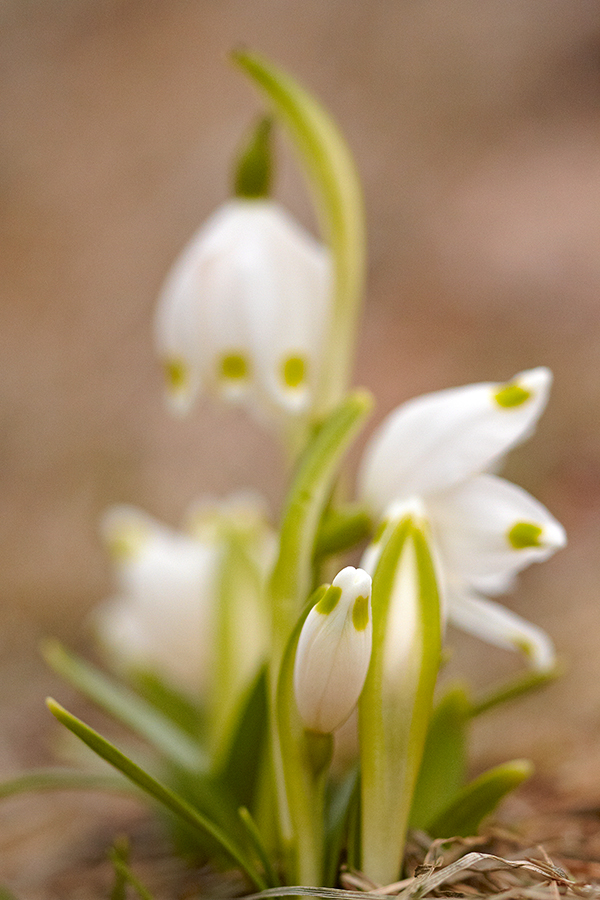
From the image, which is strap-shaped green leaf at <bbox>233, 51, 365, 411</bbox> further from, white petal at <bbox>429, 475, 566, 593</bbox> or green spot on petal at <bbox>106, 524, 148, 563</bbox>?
green spot on petal at <bbox>106, 524, 148, 563</bbox>

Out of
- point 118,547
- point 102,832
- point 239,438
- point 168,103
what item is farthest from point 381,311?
point 102,832

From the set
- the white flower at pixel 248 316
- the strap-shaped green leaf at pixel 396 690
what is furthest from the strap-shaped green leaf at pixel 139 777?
the white flower at pixel 248 316

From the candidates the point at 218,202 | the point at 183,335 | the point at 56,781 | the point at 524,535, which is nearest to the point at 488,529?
the point at 524,535

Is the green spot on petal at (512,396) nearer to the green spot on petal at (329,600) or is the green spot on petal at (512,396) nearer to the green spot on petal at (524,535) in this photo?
the green spot on petal at (524,535)

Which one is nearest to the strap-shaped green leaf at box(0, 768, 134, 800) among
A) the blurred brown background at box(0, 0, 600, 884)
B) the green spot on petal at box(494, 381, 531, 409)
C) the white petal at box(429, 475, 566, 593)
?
the white petal at box(429, 475, 566, 593)

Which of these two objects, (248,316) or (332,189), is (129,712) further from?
(332,189)

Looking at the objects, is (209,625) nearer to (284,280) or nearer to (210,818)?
(210,818)
